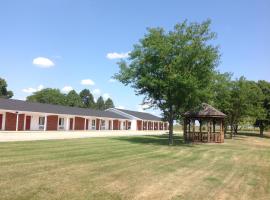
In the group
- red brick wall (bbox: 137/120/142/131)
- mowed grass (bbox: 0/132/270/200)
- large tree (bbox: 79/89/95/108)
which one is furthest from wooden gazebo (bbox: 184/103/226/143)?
large tree (bbox: 79/89/95/108)

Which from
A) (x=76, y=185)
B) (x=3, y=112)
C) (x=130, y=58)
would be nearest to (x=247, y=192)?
(x=76, y=185)

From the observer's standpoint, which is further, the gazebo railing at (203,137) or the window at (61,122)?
the window at (61,122)

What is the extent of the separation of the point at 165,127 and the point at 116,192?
82.8m

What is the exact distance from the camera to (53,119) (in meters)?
48.2

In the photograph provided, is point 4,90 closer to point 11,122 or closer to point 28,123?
point 28,123

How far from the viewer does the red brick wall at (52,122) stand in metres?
47.4

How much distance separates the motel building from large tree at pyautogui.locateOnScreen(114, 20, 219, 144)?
60.2 feet

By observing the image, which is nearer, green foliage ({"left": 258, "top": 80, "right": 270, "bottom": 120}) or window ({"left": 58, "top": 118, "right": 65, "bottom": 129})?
window ({"left": 58, "top": 118, "right": 65, "bottom": 129})

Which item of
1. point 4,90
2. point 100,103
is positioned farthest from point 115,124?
point 100,103

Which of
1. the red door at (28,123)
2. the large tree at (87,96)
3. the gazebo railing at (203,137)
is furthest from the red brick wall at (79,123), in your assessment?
the large tree at (87,96)

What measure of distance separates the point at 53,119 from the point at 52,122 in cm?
49

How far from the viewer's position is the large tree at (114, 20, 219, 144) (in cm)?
2688

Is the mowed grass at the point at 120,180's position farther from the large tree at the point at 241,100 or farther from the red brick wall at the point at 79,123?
the red brick wall at the point at 79,123

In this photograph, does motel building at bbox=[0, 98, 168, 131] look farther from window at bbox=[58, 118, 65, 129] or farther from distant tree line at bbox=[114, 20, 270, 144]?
distant tree line at bbox=[114, 20, 270, 144]
